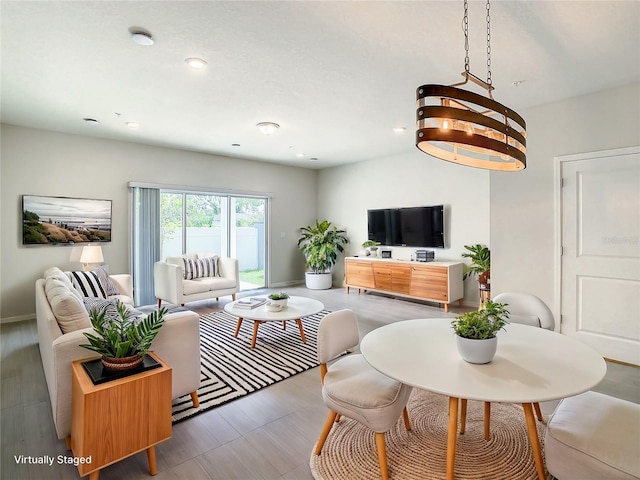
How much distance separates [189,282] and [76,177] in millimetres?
2201

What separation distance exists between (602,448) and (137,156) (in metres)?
6.09

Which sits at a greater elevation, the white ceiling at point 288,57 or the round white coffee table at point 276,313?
the white ceiling at point 288,57

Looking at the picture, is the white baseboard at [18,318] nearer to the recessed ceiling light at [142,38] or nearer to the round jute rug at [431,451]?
the recessed ceiling light at [142,38]

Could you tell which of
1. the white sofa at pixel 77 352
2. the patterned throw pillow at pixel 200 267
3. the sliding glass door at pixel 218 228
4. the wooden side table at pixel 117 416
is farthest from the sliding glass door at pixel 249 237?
the wooden side table at pixel 117 416

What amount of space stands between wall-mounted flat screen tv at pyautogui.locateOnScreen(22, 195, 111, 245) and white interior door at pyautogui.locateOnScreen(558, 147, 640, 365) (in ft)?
19.7

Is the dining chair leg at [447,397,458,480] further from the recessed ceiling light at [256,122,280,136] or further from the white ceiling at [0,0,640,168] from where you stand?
the recessed ceiling light at [256,122,280,136]

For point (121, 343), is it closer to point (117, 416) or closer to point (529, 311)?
point (117, 416)

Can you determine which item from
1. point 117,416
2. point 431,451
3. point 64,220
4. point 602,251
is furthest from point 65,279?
point 602,251

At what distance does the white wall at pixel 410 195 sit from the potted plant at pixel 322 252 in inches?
11.3

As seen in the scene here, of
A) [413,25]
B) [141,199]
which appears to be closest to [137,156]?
[141,199]

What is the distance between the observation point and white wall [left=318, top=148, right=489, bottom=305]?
524 centimetres

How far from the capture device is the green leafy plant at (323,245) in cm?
681

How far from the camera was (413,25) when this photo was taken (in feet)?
7.31

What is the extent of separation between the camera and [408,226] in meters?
6.01
